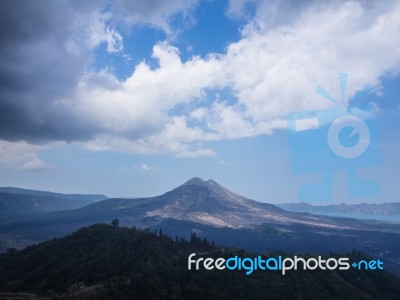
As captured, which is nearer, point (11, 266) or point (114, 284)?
point (114, 284)

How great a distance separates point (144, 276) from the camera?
3999 inches

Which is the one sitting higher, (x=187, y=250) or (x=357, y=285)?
(x=187, y=250)

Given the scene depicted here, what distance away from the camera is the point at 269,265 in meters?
134

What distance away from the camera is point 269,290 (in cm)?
10894

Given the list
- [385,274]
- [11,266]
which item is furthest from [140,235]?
[385,274]

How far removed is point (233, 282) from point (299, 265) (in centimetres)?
4246

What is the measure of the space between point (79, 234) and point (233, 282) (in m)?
80.6

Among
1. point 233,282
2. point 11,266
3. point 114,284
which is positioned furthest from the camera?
point 11,266

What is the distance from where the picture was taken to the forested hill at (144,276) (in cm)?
9788

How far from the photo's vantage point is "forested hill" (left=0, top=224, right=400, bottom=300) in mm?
97875

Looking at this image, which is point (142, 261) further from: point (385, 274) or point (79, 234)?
point (385, 274)

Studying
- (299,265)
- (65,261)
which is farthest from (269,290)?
(65,261)

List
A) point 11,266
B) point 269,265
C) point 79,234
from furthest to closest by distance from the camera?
point 79,234, point 11,266, point 269,265

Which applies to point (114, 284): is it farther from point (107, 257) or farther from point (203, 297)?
point (107, 257)
